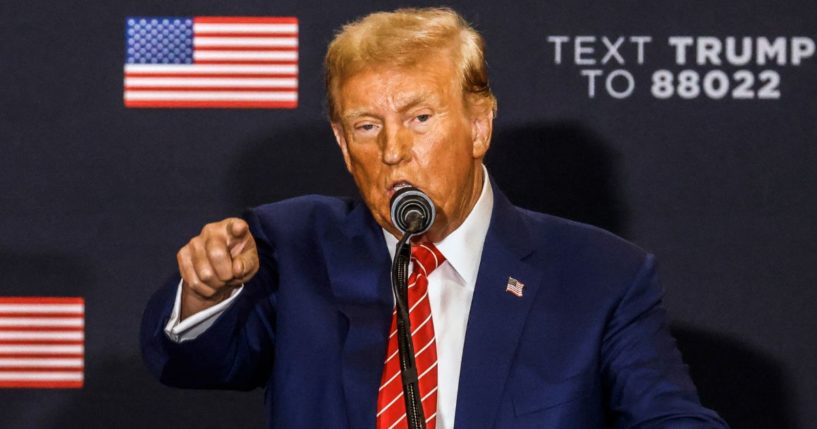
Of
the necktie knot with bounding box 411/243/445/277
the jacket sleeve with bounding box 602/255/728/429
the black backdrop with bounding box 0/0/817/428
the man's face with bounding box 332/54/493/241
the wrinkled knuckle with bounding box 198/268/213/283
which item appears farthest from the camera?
the black backdrop with bounding box 0/0/817/428

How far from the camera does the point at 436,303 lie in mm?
2338

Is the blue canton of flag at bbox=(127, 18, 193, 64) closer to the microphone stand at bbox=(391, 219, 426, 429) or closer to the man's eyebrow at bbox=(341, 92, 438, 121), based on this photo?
the man's eyebrow at bbox=(341, 92, 438, 121)

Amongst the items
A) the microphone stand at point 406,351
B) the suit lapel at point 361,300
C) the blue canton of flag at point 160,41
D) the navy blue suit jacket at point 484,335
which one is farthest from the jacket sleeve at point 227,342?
the blue canton of flag at point 160,41

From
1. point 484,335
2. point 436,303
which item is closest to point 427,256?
point 436,303

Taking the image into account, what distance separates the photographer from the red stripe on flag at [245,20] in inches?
135

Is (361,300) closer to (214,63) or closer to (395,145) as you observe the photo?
(395,145)

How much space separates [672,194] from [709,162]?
130 millimetres

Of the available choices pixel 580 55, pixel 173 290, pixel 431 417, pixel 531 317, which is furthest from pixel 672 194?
pixel 173 290

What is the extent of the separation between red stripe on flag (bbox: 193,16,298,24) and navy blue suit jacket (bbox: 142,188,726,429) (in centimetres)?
110

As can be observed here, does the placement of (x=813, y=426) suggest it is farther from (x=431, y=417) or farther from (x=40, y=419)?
(x=40, y=419)

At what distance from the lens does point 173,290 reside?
2154 mm

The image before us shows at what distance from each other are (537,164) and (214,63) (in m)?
0.91

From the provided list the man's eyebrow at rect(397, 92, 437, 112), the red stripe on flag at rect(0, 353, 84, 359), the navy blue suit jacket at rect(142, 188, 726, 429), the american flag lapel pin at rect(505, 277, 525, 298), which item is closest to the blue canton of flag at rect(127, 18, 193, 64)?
the red stripe on flag at rect(0, 353, 84, 359)

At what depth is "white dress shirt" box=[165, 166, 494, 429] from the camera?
2160 millimetres
